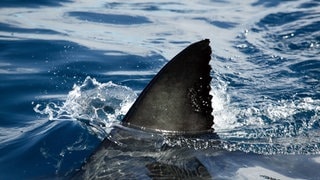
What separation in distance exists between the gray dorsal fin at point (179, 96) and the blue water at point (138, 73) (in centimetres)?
47

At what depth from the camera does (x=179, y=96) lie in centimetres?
497

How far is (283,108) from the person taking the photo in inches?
277

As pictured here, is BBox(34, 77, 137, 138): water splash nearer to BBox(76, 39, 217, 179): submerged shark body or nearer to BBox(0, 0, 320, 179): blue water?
BBox(0, 0, 320, 179): blue water

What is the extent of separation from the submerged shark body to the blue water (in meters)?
0.36

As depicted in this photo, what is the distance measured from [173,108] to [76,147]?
51.1 inches

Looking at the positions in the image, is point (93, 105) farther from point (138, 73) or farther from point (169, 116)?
point (169, 116)

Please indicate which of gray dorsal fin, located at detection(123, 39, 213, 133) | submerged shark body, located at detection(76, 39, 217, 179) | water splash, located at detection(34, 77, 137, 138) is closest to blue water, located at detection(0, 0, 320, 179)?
water splash, located at detection(34, 77, 137, 138)

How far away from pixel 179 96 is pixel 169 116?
0.20m

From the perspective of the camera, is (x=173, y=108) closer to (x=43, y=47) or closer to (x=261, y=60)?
(x=261, y=60)

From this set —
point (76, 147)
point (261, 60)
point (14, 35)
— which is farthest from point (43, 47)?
point (76, 147)

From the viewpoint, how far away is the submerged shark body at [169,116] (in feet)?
15.7

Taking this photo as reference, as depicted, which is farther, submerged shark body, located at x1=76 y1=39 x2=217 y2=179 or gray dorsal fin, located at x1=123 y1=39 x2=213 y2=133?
gray dorsal fin, located at x1=123 y1=39 x2=213 y2=133

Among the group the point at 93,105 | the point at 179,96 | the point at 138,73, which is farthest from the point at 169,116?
the point at 138,73

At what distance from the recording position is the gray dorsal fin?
4.89 m
